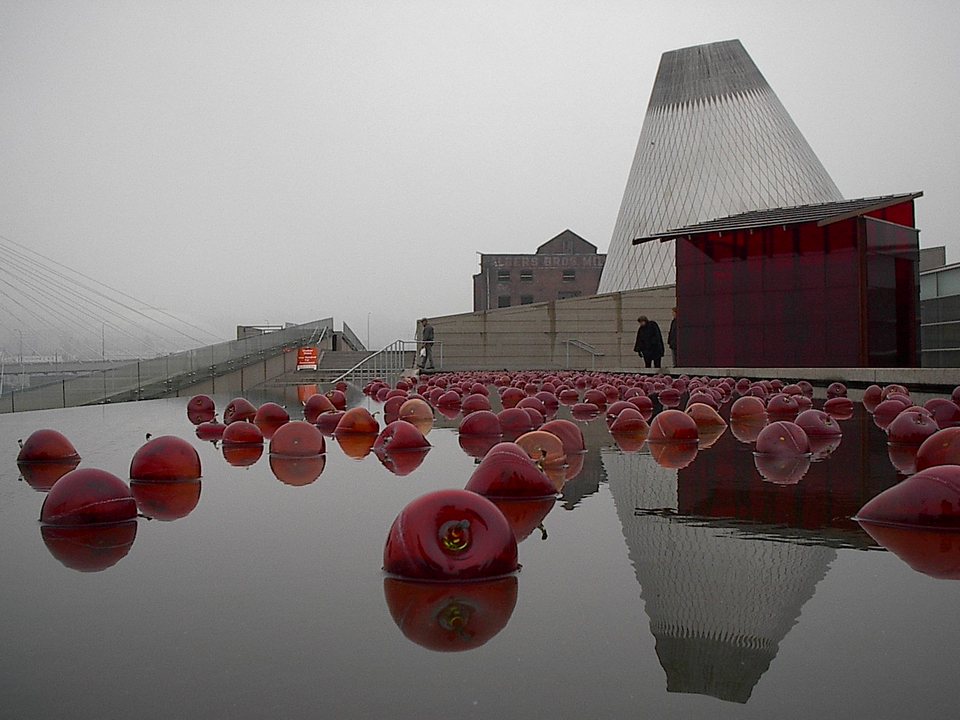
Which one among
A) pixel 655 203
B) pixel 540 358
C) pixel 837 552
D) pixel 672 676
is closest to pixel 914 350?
pixel 837 552

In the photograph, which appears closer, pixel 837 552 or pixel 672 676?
pixel 672 676

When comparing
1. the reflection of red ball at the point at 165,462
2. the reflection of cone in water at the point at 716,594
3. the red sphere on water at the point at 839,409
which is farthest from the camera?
the red sphere on water at the point at 839,409

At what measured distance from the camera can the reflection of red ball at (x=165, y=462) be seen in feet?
A: 14.4

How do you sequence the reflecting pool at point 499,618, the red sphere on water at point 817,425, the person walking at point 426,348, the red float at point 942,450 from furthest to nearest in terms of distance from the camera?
the person walking at point 426,348
the red sphere on water at point 817,425
the red float at point 942,450
the reflecting pool at point 499,618

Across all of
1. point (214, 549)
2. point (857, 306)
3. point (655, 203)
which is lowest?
point (214, 549)

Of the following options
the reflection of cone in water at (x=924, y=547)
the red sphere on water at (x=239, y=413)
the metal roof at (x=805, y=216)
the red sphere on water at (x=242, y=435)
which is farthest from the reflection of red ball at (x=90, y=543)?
the metal roof at (x=805, y=216)

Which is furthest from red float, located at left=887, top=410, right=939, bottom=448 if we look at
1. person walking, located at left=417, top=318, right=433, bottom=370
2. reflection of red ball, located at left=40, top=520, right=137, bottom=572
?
person walking, located at left=417, top=318, right=433, bottom=370

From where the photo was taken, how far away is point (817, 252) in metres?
15.9

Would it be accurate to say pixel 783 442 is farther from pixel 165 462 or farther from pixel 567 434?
pixel 165 462

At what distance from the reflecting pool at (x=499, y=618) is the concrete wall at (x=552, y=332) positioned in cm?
3451

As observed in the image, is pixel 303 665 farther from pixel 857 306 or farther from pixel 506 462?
pixel 857 306

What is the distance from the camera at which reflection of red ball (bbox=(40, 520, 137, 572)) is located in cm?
266

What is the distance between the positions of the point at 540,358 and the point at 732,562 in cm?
3645

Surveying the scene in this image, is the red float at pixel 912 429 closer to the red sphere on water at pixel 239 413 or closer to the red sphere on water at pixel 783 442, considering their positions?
the red sphere on water at pixel 783 442
